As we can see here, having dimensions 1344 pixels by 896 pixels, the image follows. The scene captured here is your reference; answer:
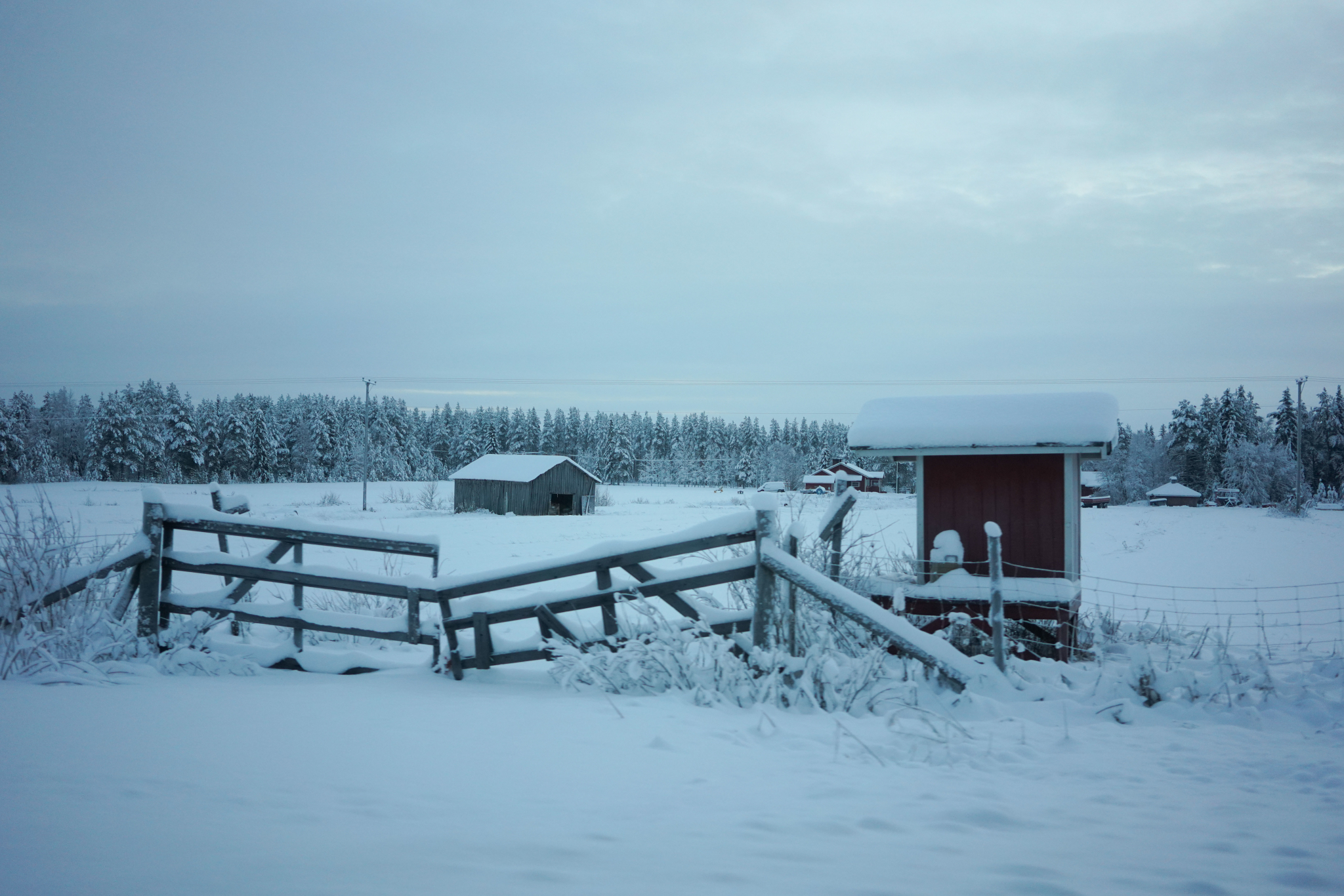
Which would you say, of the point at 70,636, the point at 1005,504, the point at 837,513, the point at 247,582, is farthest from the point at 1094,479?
the point at 70,636

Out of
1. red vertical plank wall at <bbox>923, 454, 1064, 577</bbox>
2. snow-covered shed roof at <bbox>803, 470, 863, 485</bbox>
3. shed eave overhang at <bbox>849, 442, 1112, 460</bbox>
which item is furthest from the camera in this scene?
snow-covered shed roof at <bbox>803, 470, 863, 485</bbox>

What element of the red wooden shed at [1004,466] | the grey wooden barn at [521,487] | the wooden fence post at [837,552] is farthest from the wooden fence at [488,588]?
the grey wooden barn at [521,487]

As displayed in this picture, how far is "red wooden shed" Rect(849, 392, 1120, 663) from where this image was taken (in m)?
8.16

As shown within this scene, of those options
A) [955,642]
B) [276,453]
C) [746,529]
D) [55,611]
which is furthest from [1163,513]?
[276,453]

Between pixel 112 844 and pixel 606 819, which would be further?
pixel 606 819

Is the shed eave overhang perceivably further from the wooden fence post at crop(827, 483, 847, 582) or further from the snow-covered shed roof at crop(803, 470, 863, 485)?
the snow-covered shed roof at crop(803, 470, 863, 485)

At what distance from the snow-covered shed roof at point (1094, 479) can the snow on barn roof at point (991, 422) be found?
8045 cm

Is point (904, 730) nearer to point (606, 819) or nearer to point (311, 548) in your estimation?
point (606, 819)

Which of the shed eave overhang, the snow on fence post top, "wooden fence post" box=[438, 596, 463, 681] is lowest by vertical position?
"wooden fence post" box=[438, 596, 463, 681]

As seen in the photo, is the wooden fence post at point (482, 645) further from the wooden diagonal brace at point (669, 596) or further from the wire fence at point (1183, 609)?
the wire fence at point (1183, 609)

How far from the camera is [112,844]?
2625mm

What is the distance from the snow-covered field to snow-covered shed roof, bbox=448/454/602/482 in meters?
37.0

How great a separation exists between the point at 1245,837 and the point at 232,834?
4376mm

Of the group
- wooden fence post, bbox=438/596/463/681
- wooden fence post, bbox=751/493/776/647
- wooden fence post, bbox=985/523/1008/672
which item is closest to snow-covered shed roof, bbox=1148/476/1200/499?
wooden fence post, bbox=985/523/1008/672
